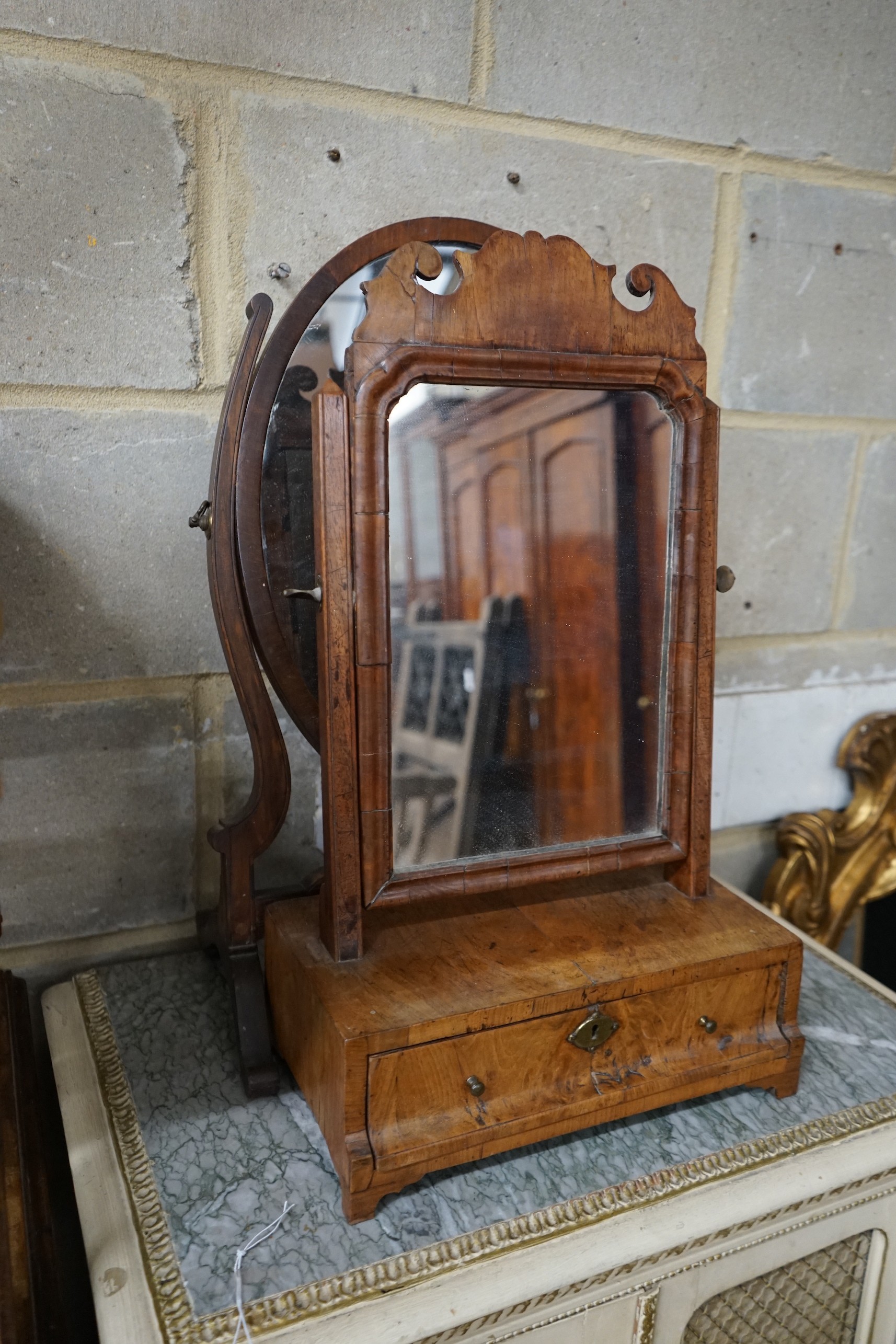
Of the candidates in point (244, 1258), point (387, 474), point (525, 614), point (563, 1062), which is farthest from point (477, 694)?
point (244, 1258)

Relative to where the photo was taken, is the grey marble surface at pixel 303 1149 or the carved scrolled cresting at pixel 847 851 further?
the carved scrolled cresting at pixel 847 851

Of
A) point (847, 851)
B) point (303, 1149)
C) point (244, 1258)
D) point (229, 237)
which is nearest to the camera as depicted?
point (244, 1258)

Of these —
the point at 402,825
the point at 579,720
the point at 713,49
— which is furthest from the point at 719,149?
the point at 402,825

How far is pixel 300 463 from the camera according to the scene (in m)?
0.81

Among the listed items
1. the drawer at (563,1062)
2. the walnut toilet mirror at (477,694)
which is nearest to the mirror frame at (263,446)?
the walnut toilet mirror at (477,694)

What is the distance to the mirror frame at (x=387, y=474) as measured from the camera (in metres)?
0.73

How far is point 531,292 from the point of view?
77 centimetres

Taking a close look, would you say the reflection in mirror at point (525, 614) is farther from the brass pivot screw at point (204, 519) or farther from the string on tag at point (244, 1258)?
the string on tag at point (244, 1258)

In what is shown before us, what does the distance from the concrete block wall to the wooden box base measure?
29cm

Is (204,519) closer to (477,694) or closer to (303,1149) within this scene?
(477,694)

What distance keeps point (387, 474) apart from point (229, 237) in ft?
1.28

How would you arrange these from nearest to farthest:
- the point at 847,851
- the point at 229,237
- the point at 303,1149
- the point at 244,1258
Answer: the point at 244,1258 → the point at 303,1149 → the point at 229,237 → the point at 847,851

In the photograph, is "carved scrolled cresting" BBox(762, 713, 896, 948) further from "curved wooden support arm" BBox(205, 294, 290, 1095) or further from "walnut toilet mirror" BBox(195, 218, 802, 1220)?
"curved wooden support arm" BBox(205, 294, 290, 1095)

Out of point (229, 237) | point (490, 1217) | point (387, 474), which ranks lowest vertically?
point (490, 1217)
